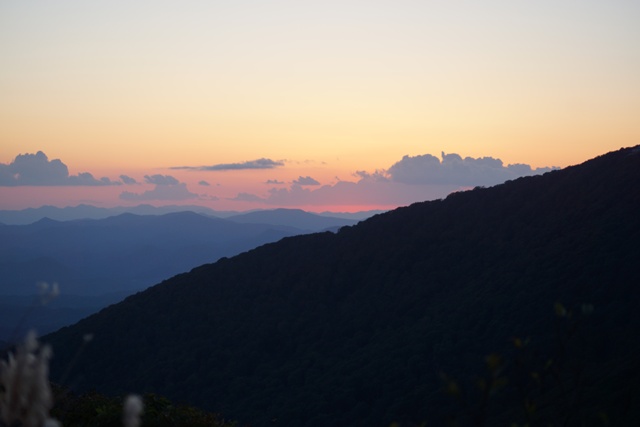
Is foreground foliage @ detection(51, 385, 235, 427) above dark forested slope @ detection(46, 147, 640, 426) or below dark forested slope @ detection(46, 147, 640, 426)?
above

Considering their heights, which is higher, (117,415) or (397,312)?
(117,415)

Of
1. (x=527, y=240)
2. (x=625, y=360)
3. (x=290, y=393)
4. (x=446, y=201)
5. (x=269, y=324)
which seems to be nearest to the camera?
(x=625, y=360)

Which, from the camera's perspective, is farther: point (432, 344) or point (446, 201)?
point (446, 201)

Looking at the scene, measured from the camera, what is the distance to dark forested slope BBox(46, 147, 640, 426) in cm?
A: 3700

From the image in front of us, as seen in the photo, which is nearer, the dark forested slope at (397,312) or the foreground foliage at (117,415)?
the foreground foliage at (117,415)

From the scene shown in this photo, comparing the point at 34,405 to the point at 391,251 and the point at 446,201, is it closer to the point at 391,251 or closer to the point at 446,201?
the point at 391,251

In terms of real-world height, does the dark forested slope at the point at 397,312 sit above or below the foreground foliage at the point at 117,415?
below

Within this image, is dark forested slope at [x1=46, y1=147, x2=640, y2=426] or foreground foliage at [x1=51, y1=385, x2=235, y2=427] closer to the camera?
foreground foliage at [x1=51, y1=385, x2=235, y2=427]

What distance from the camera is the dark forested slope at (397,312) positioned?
3700 centimetres

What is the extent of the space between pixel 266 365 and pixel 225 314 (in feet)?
31.7

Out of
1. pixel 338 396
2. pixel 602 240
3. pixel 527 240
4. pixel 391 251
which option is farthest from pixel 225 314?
pixel 602 240

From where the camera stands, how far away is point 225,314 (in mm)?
58594

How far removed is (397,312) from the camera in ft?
165

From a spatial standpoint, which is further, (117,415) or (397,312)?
(397,312)
